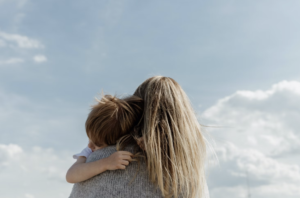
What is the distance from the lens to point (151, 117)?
320 cm

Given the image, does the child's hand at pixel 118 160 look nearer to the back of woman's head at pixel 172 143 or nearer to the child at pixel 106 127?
the child at pixel 106 127

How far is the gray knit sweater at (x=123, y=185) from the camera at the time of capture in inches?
121

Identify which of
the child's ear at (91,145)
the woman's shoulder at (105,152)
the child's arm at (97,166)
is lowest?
the child's arm at (97,166)

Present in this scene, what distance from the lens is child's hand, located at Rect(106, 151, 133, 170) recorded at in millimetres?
3039

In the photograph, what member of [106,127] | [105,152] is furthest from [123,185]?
[106,127]

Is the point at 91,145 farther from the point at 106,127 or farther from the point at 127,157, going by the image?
the point at 127,157

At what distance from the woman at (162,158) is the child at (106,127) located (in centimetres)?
8

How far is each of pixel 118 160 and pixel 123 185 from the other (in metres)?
0.23

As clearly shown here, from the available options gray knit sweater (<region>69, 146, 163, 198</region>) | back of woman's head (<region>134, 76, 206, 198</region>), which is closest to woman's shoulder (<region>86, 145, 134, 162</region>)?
gray knit sweater (<region>69, 146, 163, 198</region>)

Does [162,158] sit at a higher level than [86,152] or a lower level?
lower

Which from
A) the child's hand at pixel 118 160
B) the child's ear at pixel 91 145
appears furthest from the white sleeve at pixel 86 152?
the child's hand at pixel 118 160

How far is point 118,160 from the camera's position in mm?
3041

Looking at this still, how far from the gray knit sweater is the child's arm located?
0.23 feet

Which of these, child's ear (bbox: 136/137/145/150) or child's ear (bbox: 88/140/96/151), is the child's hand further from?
child's ear (bbox: 88/140/96/151)
